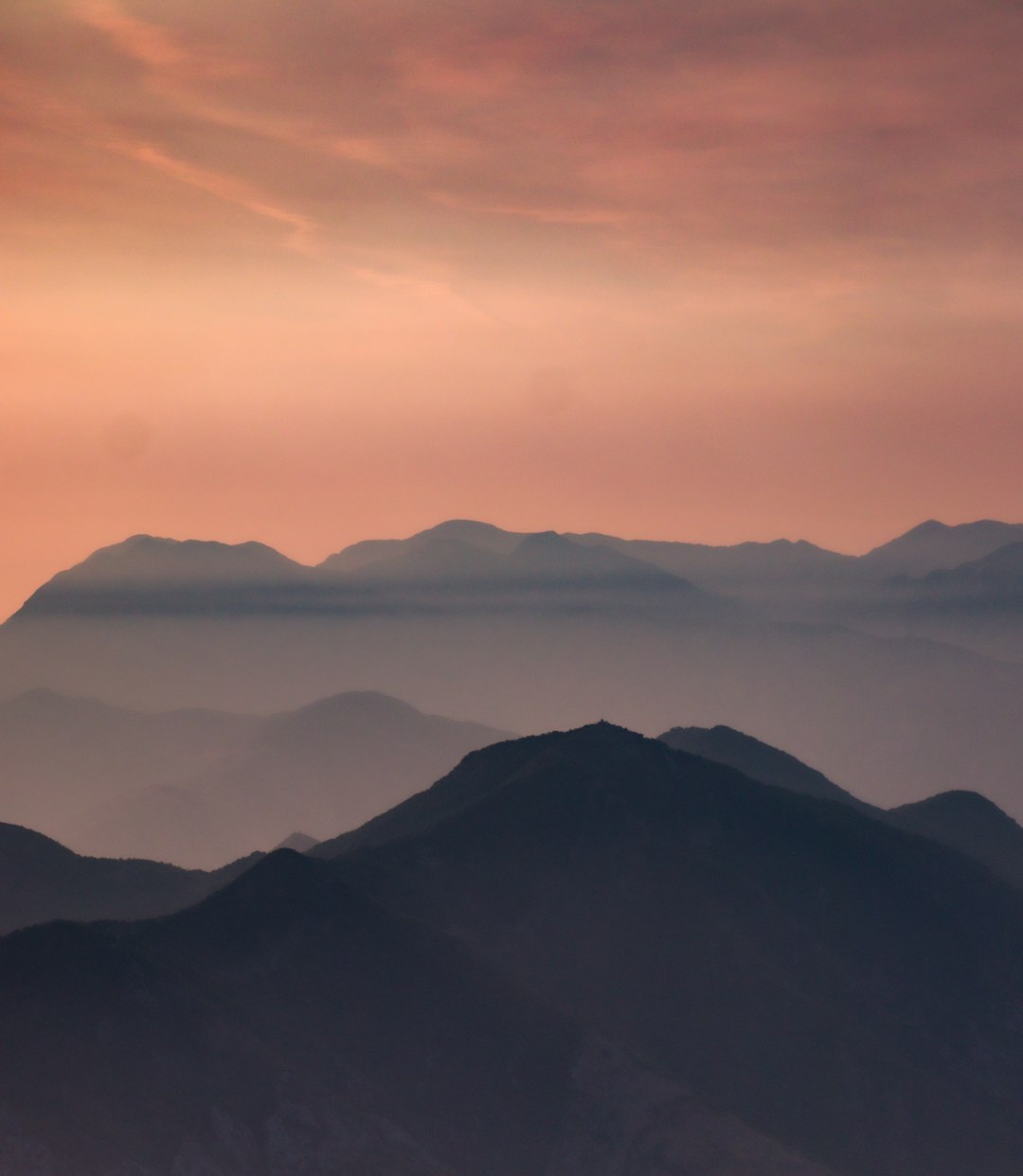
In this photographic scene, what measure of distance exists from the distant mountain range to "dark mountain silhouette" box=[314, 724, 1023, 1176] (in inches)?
10.2

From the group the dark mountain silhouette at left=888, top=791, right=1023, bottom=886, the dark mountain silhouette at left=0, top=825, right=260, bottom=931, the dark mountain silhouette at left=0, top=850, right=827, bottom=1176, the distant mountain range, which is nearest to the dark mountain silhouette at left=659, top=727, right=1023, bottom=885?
the dark mountain silhouette at left=888, top=791, right=1023, bottom=886

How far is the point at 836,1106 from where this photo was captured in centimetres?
11656

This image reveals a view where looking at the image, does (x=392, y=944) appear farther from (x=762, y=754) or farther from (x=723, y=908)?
(x=762, y=754)

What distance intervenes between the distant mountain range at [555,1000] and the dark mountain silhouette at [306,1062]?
0.19 meters

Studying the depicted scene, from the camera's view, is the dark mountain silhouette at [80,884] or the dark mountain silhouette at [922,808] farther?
the dark mountain silhouette at [922,808]

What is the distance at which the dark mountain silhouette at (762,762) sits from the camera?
18862 cm

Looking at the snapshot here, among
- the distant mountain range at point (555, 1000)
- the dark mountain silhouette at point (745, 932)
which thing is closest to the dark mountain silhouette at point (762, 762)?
the distant mountain range at point (555, 1000)

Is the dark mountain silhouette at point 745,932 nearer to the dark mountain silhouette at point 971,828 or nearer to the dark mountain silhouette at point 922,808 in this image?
the dark mountain silhouette at point 971,828

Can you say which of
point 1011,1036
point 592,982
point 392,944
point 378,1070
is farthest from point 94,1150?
point 1011,1036

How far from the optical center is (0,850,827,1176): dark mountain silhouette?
297 feet

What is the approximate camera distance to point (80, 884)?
158125 mm

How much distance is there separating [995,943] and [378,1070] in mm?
57729

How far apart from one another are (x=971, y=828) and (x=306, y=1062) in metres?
102

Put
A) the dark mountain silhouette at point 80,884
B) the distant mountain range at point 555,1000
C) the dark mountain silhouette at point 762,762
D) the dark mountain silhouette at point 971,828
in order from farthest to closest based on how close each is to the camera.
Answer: the dark mountain silhouette at point 762,762, the dark mountain silhouette at point 971,828, the dark mountain silhouette at point 80,884, the distant mountain range at point 555,1000
